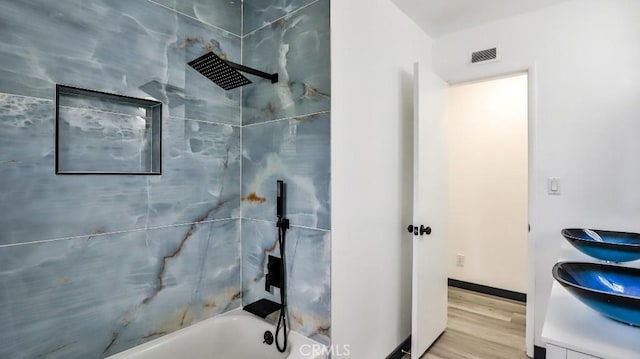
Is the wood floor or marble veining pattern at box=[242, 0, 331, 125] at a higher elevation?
marble veining pattern at box=[242, 0, 331, 125]

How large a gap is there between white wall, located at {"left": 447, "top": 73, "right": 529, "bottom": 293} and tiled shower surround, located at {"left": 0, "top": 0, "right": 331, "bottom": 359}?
7.84 ft

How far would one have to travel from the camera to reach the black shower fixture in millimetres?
1482

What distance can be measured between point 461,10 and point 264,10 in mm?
1433

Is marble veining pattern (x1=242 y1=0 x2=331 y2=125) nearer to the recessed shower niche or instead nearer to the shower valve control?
the recessed shower niche

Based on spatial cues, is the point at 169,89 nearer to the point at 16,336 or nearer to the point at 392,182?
the point at 16,336

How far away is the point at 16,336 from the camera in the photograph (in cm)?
124

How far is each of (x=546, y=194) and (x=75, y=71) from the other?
9.52 ft

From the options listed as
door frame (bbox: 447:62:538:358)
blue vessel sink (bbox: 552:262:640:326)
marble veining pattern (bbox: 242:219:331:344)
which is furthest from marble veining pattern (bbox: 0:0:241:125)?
door frame (bbox: 447:62:538:358)

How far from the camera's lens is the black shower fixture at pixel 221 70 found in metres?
1.48

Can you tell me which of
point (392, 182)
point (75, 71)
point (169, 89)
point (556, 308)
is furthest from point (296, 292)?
point (75, 71)

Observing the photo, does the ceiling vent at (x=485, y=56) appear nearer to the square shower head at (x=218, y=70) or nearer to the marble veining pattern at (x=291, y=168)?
the marble veining pattern at (x=291, y=168)

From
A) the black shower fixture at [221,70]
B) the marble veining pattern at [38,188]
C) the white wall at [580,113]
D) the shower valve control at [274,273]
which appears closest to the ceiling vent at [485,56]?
the white wall at [580,113]

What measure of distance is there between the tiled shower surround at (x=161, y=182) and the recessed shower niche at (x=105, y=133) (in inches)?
1.1

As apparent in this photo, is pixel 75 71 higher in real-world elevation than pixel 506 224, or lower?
higher
